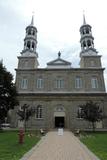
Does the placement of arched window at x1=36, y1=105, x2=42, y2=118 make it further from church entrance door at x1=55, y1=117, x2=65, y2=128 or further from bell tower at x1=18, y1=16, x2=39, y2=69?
bell tower at x1=18, y1=16, x2=39, y2=69

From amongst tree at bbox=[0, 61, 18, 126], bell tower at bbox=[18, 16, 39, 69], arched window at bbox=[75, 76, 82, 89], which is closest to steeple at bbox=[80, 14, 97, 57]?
arched window at bbox=[75, 76, 82, 89]

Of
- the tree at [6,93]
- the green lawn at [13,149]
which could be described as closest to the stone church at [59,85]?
the tree at [6,93]

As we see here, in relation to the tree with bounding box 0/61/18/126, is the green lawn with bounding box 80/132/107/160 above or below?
below

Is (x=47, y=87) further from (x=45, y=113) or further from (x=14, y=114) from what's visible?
(x=14, y=114)

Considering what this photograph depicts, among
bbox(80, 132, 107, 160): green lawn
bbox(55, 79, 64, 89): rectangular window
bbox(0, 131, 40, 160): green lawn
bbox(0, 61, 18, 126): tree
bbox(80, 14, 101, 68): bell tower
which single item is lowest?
bbox(80, 132, 107, 160): green lawn

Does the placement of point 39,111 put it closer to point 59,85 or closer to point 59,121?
point 59,121

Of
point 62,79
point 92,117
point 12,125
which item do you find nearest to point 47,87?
point 62,79

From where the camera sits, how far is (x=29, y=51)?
45.3 metres

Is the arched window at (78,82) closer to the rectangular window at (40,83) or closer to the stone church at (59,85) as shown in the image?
the stone church at (59,85)

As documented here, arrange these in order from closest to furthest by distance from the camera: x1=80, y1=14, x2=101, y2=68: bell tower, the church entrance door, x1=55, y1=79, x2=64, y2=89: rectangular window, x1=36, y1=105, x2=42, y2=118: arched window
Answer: x1=36, y1=105, x2=42, y2=118: arched window, the church entrance door, x1=55, y1=79, x2=64, y2=89: rectangular window, x1=80, y1=14, x2=101, y2=68: bell tower

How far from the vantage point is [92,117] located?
103 feet

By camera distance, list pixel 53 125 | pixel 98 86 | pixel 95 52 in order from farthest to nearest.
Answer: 1. pixel 95 52
2. pixel 98 86
3. pixel 53 125

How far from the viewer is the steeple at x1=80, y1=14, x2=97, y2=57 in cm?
4491

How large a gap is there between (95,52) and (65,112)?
16.6 m
